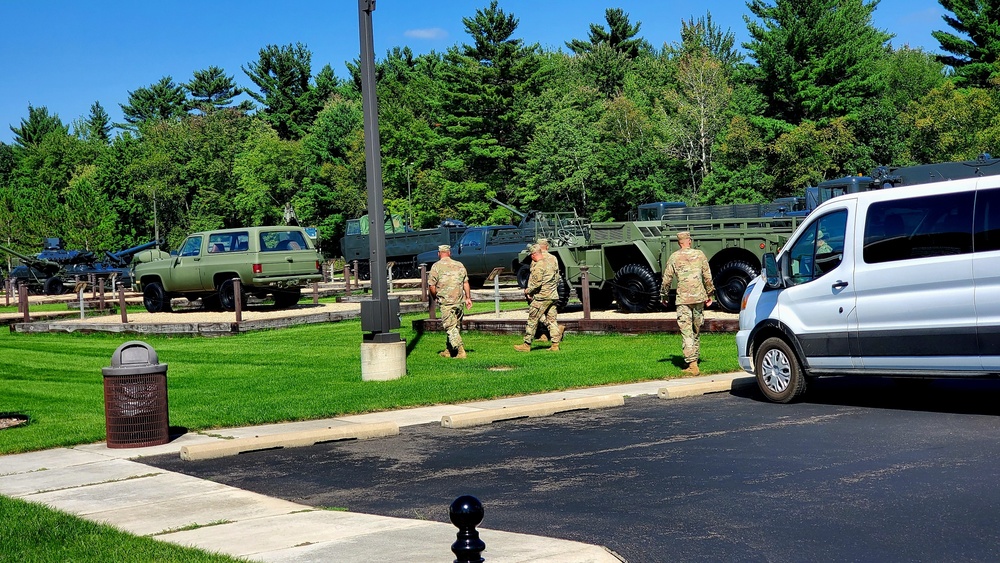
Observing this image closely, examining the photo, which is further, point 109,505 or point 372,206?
point 372,206

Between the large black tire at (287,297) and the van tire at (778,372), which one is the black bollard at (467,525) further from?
the large black tire at (287,297)

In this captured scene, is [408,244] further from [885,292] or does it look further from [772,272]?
[885,292]

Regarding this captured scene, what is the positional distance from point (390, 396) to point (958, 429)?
647 centimetres

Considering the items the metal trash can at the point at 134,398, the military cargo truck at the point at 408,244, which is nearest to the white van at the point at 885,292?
the metal trash can at the point at 134,398

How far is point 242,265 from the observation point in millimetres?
27750

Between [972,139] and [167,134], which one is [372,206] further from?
[167,134]

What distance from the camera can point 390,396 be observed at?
13461mm

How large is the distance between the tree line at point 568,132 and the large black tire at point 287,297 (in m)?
27.0

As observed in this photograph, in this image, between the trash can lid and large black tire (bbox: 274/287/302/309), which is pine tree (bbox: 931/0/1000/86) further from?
the trash can lid

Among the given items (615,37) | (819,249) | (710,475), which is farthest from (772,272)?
(615,37)

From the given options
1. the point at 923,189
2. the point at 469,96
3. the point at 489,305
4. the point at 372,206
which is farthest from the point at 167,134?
the point at 923,189

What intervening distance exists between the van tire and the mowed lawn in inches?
103

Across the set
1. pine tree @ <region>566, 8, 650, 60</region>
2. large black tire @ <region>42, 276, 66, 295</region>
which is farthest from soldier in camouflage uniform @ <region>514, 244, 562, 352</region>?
pine tree @ <region>566, 8, 650, 60</region>

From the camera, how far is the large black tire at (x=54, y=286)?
46719 mm
